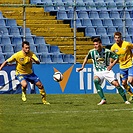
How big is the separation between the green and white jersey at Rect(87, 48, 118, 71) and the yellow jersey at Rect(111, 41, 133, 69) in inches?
48.7

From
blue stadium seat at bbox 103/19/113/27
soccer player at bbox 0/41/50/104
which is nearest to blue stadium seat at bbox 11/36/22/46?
blue stadium seat at bbox 103/19/113/27

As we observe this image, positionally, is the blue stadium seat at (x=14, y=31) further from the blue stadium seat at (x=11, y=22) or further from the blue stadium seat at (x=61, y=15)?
the blue stadium seat at (x=61, y=15)

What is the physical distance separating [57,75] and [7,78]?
14.5 feet

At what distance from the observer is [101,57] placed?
57.4 ft

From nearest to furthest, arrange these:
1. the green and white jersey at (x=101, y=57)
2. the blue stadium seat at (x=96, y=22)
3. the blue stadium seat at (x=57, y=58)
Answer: the green and white jersey at (x=101, y=57)
the blue stadium seat at (x=57, y=58)
the blue stadium seat at (x=96, y=22)

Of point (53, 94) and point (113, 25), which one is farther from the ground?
point (113, 25)

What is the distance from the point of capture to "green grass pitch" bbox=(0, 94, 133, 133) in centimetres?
1124

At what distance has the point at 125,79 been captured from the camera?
63.2 feet

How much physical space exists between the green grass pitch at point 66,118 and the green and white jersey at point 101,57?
112 cm

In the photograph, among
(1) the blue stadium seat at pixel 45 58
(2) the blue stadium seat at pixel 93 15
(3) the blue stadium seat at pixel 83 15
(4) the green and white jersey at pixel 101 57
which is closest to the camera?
(4) the green and white jersey at pixel 101 57

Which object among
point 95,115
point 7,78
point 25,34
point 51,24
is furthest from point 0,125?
point 51,24

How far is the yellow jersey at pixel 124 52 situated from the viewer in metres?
19.0

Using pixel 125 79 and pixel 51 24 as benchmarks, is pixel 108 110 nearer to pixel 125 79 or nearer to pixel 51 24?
pixel 125 79

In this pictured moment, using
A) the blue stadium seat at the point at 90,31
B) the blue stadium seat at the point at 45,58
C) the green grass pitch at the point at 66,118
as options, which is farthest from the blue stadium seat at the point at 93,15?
the green grass pitch at the point at 66,118
